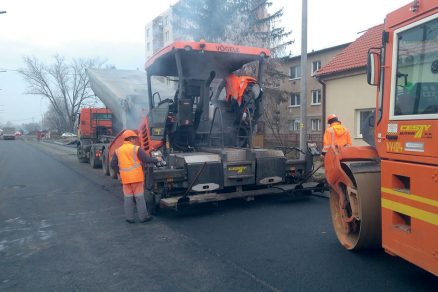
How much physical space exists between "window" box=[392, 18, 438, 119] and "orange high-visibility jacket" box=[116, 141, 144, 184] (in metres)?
4.10

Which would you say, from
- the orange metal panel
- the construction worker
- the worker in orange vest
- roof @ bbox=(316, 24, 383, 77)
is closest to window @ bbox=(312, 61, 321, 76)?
roof @ bbox=(316, 24, 383, 77)

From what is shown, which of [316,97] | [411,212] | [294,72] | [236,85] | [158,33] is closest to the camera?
[411,212]

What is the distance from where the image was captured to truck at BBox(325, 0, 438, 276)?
116 inches

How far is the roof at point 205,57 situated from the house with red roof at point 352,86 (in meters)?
8.87

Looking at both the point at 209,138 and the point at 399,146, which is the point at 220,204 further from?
the point at 399,146

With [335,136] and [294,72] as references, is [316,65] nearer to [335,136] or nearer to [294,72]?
[294,72]

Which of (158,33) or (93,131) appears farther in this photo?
(158,33)

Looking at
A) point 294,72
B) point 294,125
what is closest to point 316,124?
point 294,125

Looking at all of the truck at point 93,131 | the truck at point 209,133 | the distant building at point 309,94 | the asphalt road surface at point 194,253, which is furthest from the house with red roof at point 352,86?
the truck at point 93,131

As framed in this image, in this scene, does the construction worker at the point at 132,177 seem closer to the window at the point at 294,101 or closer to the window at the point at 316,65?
the window at the point at 316,65

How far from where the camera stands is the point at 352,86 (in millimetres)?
15914

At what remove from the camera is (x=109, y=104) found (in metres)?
12.7

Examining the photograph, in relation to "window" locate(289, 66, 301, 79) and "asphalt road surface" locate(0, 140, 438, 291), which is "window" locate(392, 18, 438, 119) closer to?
"asphalt road surface" locate(0, 140, 438, 291)

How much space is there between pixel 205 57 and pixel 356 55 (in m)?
11.1
